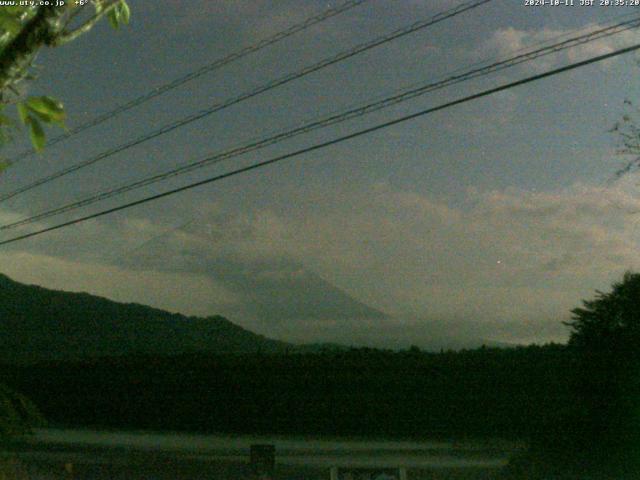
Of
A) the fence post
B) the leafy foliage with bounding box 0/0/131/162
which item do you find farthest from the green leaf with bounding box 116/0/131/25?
the fence post

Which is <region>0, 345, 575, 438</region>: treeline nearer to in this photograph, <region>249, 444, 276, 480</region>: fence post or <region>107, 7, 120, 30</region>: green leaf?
<region>249, 444, 276, 480</region>: fence post

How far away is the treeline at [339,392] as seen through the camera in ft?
74.5

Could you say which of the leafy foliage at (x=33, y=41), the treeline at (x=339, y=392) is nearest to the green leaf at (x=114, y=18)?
the leafy foliage at (x=33, y=41)

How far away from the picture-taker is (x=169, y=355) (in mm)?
27547

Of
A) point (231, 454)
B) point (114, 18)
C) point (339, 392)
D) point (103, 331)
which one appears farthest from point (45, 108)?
point (103, 331)

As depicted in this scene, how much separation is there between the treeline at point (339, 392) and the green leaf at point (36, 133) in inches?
779

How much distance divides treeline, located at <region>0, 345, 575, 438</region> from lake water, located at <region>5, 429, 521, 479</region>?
969 millimetres

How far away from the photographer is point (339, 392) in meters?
24.1

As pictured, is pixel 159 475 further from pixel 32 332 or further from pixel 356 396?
pixel 32 332

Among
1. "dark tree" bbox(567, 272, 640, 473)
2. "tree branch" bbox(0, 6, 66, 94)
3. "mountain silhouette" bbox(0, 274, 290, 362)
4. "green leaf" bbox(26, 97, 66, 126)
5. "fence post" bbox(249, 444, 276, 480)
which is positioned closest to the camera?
"green leaf" bbox(26, 97, 66, 126)

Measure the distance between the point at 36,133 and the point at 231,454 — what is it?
55.1 ft

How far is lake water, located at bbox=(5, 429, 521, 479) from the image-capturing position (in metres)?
15.2

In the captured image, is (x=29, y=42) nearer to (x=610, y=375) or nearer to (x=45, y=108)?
(x=45, y=108)

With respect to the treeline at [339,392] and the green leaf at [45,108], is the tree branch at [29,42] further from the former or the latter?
the treeline at [339,392]
